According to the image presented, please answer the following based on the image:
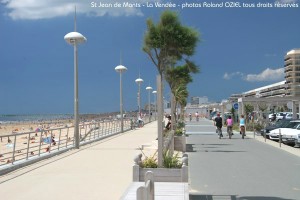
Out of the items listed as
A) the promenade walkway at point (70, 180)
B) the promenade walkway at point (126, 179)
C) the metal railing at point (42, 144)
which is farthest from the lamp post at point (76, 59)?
the promenade walkway at point (70, 180)

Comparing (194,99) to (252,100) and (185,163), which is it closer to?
(252,100)

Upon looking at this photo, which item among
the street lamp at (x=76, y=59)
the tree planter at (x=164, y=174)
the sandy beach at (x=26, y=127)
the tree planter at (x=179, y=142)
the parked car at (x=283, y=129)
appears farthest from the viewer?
the sandy beach at (x=26, y=127)

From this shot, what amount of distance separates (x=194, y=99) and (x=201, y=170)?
162 m

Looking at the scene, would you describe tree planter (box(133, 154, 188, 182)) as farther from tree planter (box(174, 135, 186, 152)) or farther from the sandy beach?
the sandy beach

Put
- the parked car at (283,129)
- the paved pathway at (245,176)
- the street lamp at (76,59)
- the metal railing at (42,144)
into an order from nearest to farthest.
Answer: the paved pathway at (245,176)
the metal railing at (42,144)
the street lamp at (76,59)
the parked car at (283,129)

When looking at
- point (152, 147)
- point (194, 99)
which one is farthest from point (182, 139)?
point (194, 99)

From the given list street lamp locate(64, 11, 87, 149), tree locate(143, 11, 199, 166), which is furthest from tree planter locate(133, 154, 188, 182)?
street lamp locate(64, 11, 87, 149)

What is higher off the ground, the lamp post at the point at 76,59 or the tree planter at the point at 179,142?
the lamp post at the point at 76,59

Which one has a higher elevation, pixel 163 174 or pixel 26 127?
pixel 163 174

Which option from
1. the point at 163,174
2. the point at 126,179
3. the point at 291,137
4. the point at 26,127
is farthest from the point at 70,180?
the point at 26,127

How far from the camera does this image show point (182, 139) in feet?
59.3

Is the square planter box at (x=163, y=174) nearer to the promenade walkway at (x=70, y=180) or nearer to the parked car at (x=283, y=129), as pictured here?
the promenade walkway at (x=70, y=180)

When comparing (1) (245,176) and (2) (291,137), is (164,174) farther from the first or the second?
(2) (291,137)

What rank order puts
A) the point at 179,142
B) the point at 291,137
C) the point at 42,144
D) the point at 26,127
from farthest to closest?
the point at 26,127
the point at 291,137
the point at 179,142
the point at 42,144
